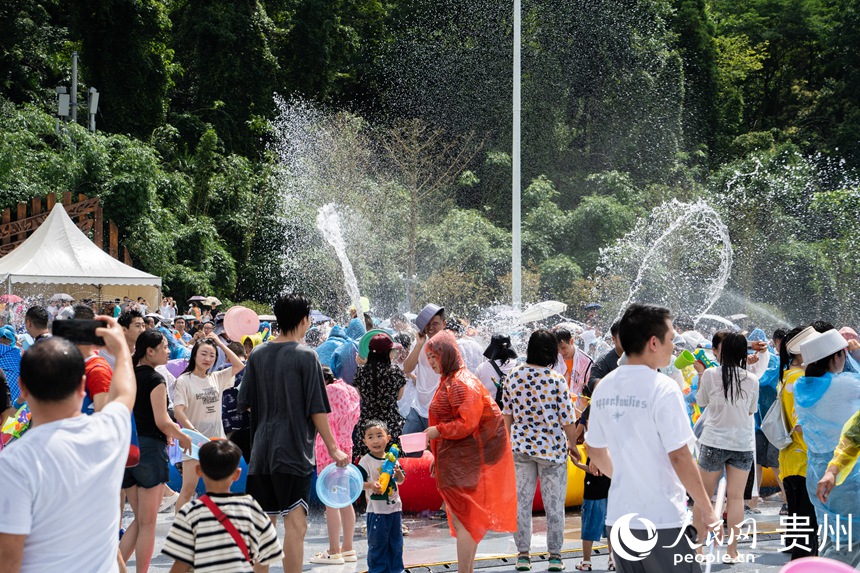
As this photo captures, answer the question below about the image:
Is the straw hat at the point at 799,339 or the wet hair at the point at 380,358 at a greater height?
the straw hat at the point at 799,339

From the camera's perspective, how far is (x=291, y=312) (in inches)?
237

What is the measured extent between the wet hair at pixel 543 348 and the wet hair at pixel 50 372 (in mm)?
4354

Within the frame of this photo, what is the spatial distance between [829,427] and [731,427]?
5.63ft

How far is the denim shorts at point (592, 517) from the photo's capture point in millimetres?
7277

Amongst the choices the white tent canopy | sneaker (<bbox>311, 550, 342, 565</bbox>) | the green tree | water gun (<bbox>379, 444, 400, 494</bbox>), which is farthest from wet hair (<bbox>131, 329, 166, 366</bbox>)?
the green tree

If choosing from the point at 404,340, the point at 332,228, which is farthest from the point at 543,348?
the point at 332,228

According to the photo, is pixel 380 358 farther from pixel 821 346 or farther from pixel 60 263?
pixel 60 263

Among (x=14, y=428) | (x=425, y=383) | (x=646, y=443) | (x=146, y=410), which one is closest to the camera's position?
(x=646, y=443)

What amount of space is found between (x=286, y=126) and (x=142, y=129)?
5465 mm

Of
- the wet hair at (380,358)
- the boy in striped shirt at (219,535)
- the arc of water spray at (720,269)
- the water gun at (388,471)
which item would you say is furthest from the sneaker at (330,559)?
the arc of water spray at (720,269)

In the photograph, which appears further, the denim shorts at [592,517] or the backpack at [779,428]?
the denim shorts at [592,517]

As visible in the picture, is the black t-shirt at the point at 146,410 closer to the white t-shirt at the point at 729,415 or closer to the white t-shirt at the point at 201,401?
the white t-shirt at the point at 201,401

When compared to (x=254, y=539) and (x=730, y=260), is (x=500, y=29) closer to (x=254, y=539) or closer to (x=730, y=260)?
(x=730, y=260)

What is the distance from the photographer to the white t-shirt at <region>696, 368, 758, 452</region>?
7.21 metres
